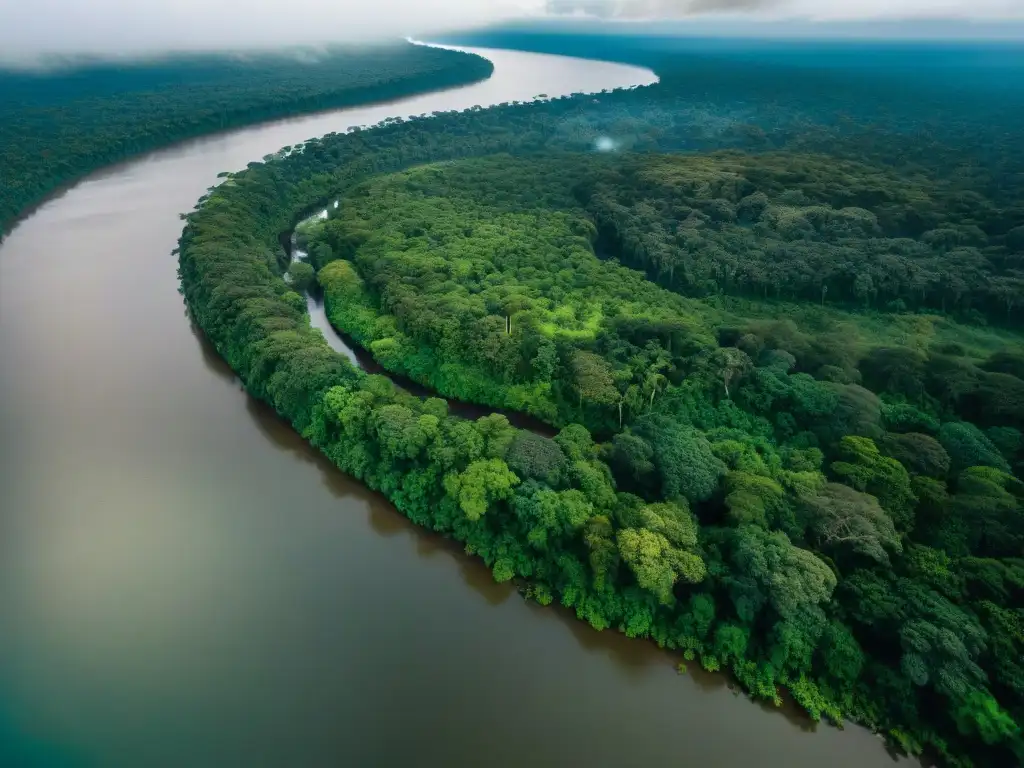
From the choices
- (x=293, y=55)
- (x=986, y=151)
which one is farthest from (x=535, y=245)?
(x=293, y=55)

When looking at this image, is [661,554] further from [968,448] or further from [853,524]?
[968,448]

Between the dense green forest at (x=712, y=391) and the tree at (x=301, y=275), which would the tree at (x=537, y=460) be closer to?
the dense green forest at (x=712, y=391)

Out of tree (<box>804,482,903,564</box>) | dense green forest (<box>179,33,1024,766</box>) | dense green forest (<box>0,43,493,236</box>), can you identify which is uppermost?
tree (<box>804,482,903,564</box>)

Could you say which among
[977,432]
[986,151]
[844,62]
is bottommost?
[844,62]

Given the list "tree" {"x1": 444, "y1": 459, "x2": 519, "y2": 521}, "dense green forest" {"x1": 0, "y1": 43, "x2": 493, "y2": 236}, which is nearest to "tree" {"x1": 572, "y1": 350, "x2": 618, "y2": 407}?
"tree" {"x1": 444, "y1": 459, "x2": 519, "y2": 521}

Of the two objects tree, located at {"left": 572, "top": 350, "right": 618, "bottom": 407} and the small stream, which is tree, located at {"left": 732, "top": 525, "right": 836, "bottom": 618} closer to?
tree, located at {"left": 572, "top": 350, "right": 618, "bottom": 407}

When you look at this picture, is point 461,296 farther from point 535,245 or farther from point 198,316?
point 198,316

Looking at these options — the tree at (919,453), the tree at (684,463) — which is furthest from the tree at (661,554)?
the tree at (919,453)
